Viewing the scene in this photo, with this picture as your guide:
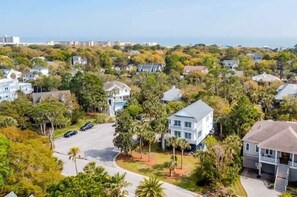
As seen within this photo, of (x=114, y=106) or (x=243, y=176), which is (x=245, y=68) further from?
(x=243, y=176)

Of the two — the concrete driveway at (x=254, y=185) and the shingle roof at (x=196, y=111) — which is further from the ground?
the shingle roof at (x=196, y=111)

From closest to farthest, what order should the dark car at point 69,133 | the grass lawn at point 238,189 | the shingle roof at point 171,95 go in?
the grass lawn at point 238,189
the dark car at point 69,133
the shingle roof at point 171,95

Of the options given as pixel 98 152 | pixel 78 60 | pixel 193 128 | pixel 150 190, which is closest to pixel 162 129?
pixel 193 128

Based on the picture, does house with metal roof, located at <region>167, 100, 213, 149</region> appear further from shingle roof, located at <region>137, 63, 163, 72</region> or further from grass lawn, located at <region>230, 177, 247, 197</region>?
shingle roof, located at <region>137, 63, 163, 72</region>

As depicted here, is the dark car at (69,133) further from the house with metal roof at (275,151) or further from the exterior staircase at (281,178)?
the exterior staircase at (281,178)

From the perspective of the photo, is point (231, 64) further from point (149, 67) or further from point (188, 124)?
point (188, 124)

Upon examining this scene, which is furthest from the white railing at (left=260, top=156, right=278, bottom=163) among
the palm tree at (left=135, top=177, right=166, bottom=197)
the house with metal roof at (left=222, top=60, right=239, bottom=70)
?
the house with metal roof at (left=222, top=60, right=239, bottom=70)

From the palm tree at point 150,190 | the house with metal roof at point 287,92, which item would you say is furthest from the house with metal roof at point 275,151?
the house with metal roof at point 287,92
